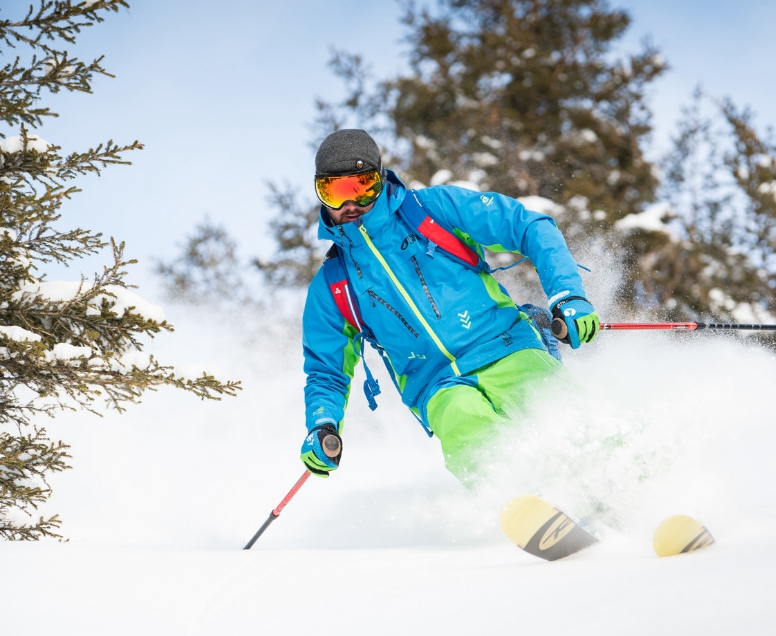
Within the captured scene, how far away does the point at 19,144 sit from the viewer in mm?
3916

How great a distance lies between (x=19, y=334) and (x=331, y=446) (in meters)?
1.79

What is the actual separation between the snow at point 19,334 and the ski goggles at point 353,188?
175cm

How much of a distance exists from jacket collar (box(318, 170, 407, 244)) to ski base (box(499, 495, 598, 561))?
5.65 ft

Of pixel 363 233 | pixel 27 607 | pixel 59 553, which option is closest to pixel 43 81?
pixel 363 233

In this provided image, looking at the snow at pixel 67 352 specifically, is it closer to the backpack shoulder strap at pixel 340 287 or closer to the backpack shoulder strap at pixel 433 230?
the backpack shoulder strap at pixel 340 287

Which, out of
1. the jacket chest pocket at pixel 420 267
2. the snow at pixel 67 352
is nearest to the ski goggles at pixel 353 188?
the jacket chest pocket at pixel 420 267

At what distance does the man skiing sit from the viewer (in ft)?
11.8

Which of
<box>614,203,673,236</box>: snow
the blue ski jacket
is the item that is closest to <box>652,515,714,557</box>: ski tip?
the blue ski jacket

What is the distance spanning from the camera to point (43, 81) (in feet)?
13.6

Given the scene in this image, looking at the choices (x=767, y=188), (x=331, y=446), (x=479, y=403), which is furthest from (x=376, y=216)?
(x=767, y=188)

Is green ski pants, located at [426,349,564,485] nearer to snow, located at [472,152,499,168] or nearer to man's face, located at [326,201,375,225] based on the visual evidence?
man's face, located at [326,201,375,225]

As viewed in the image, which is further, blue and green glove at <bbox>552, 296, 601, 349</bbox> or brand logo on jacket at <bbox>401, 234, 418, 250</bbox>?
brand logo on jacket at <bbox>401, 234, 418, 250</bbox>

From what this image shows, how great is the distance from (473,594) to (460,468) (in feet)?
4.44

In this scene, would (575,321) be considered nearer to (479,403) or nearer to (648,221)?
(479,403)
